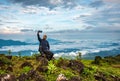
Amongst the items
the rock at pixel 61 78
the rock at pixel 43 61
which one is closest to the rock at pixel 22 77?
the rock at pixel 61 78

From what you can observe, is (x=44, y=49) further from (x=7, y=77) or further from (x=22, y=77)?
(x=7, y=77)

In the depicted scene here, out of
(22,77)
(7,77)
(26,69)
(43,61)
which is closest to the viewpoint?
(7,77)

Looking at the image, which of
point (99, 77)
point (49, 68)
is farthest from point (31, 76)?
point (99, 77)

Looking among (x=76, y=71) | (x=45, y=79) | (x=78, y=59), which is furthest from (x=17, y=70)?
(x=78, y=59)

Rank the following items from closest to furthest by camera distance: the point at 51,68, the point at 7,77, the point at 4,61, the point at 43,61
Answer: the point at 7,77 < the point at 51,68 < the point at 4,61 < the point at 43,61

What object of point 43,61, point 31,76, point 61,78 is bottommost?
point 61,78

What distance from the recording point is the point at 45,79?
1308 inches

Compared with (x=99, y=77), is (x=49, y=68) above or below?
above

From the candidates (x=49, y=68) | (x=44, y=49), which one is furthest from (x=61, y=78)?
(x=44, y=49)

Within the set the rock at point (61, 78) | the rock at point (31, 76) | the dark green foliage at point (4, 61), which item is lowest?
the rock at point (61, 78)

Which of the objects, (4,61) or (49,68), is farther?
(4,61)

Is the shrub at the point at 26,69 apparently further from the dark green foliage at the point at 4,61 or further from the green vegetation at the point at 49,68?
the dark green foliage at the point at 4,61

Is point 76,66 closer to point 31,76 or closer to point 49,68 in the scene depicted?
point 49,68

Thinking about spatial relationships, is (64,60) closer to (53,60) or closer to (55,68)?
(53,60)
